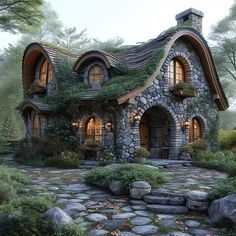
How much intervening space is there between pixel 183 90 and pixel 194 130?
2.69 meters

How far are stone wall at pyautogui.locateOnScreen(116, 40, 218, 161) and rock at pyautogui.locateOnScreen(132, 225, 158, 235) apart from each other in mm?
7421

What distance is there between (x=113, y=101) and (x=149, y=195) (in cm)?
619

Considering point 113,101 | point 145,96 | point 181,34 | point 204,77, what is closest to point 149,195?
point 113,101

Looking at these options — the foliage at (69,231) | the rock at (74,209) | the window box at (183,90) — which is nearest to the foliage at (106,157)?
the window box at (183,90)

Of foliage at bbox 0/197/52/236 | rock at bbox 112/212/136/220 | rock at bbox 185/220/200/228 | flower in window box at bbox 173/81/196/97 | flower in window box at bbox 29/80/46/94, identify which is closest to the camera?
foliage at bbox 0/197/52/236

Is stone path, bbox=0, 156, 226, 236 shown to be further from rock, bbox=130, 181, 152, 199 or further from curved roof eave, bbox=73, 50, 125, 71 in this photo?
curved roof eave, bbox=73, 50, 125, 71

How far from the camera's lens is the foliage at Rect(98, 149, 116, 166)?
11.9 meters

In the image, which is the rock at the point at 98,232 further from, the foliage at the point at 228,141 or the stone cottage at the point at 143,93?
the foliage at the point at 228,141

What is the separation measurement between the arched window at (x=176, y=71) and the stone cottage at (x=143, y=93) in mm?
49

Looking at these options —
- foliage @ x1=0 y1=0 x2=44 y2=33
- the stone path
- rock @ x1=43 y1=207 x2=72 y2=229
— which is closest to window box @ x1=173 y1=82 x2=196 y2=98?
the stone path

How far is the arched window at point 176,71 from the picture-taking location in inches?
568

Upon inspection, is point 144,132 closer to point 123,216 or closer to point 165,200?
point 165,200

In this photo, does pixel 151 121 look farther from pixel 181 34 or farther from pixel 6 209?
pixel 6 209

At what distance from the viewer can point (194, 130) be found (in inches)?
604
